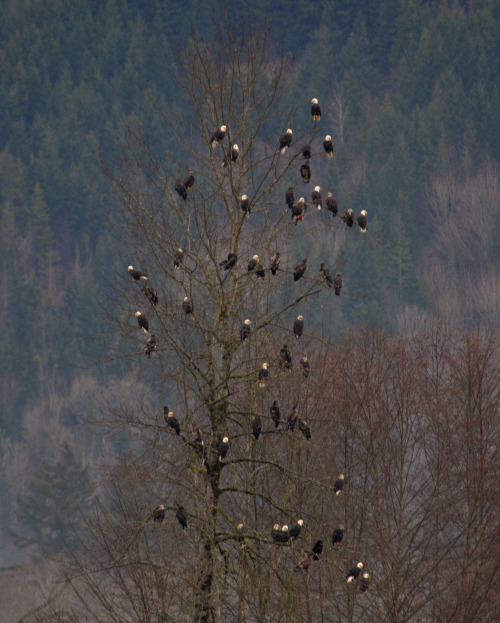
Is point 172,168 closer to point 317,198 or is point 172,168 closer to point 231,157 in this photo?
point 317,198

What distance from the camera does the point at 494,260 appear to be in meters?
108

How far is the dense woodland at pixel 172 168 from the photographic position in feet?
311

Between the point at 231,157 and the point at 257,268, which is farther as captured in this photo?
the point at 231,157

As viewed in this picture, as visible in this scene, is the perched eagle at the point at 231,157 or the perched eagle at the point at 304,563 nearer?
the perched eagle at the point at 304,563

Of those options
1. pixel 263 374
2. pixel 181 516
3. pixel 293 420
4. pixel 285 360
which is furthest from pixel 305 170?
pixel 181 516

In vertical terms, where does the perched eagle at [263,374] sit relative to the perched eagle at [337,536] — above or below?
above

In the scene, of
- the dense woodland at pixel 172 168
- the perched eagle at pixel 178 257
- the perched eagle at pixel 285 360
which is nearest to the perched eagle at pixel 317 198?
the perched eagle at pixel 178 257

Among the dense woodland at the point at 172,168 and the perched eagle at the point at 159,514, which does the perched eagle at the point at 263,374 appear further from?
the dense woodland at the point at 172,168

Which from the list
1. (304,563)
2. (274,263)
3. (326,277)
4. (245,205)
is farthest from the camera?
(326,277)

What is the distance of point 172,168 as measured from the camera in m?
70.7

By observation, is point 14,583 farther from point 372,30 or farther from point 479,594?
point 372,30

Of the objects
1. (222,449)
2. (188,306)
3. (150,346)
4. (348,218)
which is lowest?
(222,449)

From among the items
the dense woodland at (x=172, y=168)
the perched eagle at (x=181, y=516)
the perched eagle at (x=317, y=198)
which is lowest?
the perched eagle at (x=181, y=516)

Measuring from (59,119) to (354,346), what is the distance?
415 feet
